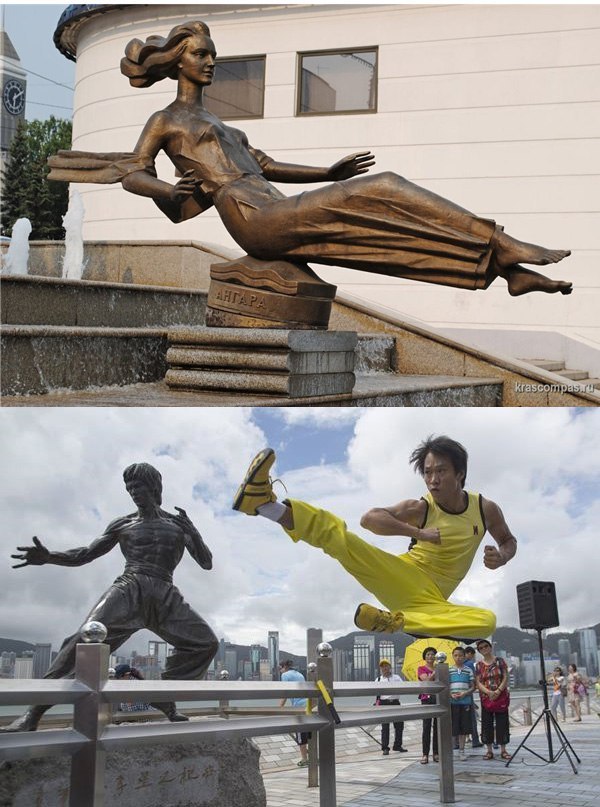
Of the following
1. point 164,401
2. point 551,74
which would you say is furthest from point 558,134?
point 164,401

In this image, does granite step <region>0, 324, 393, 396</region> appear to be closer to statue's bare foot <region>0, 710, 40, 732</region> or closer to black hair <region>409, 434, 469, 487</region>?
black hair <region>409, 434, 469, 487</region>

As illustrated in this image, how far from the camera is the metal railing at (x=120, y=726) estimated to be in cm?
253

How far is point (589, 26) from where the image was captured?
11.3 metres

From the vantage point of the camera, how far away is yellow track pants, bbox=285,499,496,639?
3.91 meters

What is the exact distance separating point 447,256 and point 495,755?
321cm

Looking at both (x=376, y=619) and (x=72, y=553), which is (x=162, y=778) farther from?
(x=376, y=619)

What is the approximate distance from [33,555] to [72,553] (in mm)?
161

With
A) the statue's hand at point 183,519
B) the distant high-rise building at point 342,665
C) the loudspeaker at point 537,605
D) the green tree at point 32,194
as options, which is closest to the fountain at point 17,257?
the statue's hand at point 183,519

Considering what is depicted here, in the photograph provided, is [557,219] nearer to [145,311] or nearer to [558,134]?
[558,134]

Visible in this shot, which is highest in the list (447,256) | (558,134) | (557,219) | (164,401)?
(558,134)

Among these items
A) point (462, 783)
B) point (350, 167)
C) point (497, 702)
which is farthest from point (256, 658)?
point (350, 167)

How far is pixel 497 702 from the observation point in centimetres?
583

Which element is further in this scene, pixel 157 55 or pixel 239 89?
pixel 239 89

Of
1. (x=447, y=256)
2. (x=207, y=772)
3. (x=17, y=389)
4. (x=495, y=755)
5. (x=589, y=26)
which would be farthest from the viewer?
(x=589, y=26)
